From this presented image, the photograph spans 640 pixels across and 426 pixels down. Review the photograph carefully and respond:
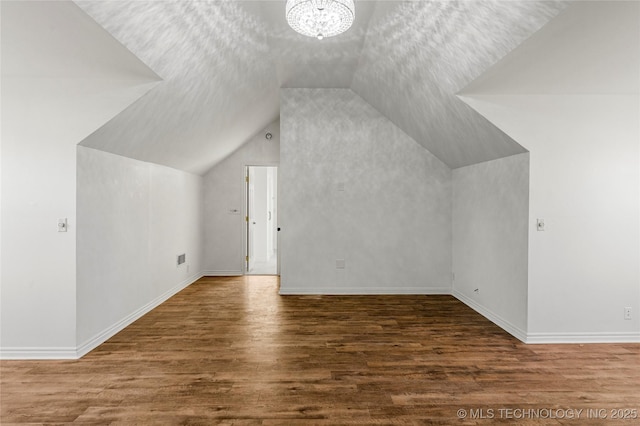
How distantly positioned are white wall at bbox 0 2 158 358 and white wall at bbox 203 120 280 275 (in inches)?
138

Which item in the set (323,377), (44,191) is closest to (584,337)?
(323,377)

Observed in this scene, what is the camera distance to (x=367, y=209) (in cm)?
517

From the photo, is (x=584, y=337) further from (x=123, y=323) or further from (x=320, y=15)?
(x=123, y=323)

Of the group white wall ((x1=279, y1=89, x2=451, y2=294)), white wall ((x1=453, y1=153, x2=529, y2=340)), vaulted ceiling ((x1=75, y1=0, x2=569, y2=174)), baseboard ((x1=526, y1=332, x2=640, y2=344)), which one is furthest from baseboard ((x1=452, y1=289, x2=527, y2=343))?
vaulted ceiling ((x1=75, y1=0, x2=569, y2=174))

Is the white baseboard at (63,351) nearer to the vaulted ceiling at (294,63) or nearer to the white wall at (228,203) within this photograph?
the vaulted ceiling at (294,63)

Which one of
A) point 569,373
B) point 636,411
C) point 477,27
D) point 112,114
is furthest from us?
point 112,114

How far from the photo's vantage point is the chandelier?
2170mm

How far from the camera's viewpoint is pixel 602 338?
10.8 feet

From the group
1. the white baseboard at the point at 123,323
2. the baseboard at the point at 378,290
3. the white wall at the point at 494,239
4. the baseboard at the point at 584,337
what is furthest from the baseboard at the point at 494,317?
the white baseboard at the point at 123,323

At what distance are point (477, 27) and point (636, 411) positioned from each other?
2786 millimetres

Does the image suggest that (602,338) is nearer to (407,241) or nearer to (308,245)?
(407,241)

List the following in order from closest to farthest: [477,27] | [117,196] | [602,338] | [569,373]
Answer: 1. [477,27]
2. [569,373]
3. [602,338]
4. [117,196]

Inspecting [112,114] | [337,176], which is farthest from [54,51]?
[337,176]

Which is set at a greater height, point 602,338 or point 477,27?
point 477,27
